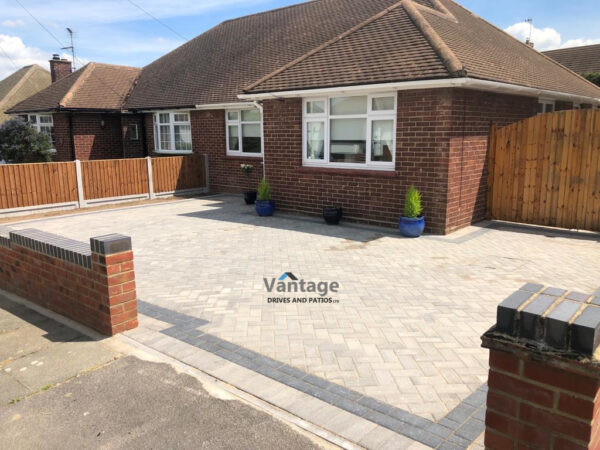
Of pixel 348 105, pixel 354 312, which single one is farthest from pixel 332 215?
pixel 354 312

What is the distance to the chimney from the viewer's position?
26.3m

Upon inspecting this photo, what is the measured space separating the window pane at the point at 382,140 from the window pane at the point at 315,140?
4.95ft

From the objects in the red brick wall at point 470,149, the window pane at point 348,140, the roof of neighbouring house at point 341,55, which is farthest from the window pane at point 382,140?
the red brick wall at point 470,149

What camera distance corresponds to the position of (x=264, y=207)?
39.9ft

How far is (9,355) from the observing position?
15.0 ft

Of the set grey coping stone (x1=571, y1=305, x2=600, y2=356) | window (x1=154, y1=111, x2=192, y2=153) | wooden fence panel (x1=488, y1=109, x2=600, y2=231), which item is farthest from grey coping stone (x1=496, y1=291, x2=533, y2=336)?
window (x1=154, y1=111, x2=192, y2=153)

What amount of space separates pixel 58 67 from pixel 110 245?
86.7ft

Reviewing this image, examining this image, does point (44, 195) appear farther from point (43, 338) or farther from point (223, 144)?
point (43, 338)

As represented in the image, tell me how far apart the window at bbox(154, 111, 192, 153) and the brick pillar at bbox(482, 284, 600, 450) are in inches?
686

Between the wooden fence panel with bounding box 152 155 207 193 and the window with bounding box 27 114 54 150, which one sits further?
the window with bounding box 27 114 54 150

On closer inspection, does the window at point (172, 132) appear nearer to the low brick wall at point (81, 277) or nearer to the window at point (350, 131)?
the window at point (350, 131)

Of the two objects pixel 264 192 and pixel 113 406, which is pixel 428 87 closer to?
pixel 264 192

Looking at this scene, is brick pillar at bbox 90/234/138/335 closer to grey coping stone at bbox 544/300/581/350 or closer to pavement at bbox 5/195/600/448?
pavement at bbox 5/195/600/448

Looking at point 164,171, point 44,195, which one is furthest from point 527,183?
point 44,195
